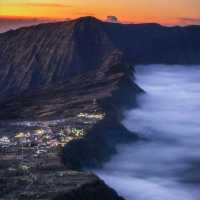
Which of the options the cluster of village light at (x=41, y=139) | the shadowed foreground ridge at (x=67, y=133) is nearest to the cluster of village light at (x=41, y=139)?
the cluster of village light at (x=41, y=139)

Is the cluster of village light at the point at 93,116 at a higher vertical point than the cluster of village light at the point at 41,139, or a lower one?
lower

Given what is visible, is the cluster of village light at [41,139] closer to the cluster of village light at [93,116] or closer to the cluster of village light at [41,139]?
the cluster of village light at [41,139]

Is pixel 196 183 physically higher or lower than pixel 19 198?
lower

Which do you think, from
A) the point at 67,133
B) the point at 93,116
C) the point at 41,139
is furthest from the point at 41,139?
the point at 93,116

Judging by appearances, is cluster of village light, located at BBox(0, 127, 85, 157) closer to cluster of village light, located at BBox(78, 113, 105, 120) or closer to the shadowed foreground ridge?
the shadowed foreground ridge

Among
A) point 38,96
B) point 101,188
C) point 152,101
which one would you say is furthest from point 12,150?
point 152,101

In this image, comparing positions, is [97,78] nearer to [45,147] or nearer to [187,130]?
[187,130]

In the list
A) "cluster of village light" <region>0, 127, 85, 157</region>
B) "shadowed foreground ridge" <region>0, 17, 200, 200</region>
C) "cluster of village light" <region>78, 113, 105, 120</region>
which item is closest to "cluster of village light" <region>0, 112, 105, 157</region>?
"cluster of village light" <region>0, 127, 85, 157</region>

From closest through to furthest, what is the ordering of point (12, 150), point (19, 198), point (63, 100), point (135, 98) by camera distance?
point (19, 198) < point (12, 150) < point (63, 100) < point (135, 98)

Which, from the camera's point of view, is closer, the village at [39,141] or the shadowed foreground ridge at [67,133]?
the shadowed foreground ridge at [67,133]

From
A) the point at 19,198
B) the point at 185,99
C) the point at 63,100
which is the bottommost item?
the point at 185,99

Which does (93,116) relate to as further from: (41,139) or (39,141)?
(39,141)
